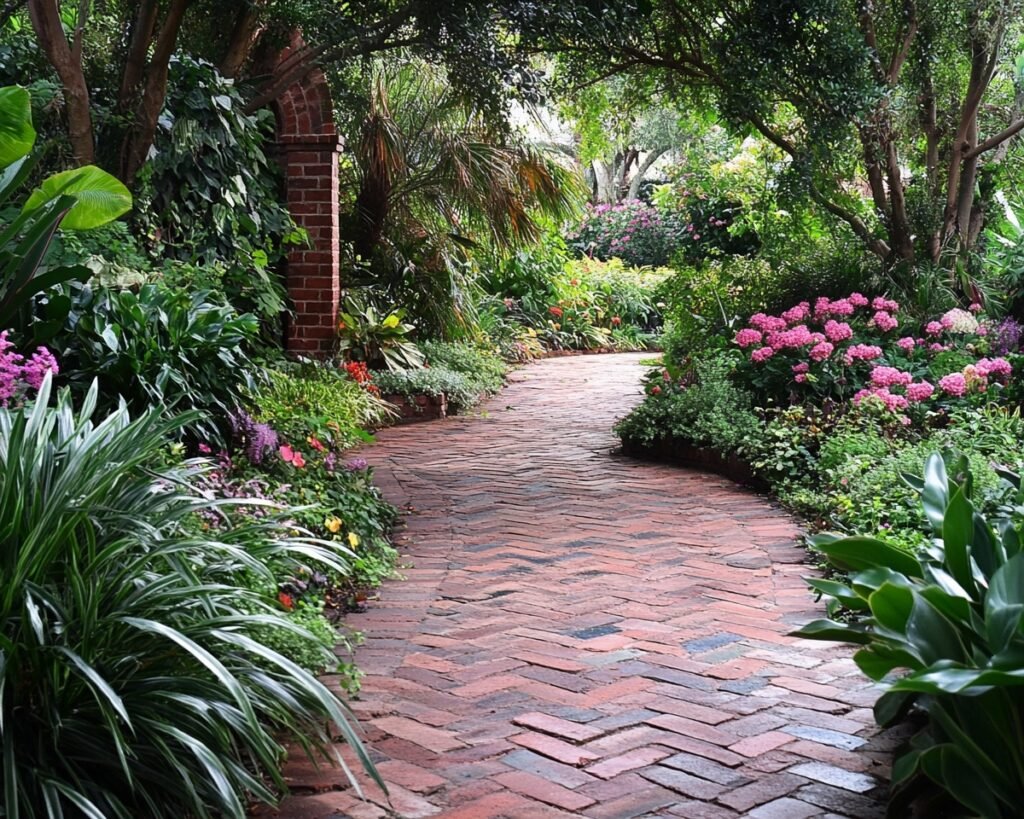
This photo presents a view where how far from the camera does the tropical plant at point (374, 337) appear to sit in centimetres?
1043

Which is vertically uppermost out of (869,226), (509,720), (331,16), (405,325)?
(331,16)

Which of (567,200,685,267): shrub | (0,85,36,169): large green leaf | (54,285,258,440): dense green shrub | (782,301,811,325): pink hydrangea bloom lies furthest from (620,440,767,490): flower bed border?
(567,200,685,267): shrub

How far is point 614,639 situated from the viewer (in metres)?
4.08

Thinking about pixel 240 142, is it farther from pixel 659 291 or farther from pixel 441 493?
pixel 659 291

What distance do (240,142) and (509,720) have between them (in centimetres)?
643

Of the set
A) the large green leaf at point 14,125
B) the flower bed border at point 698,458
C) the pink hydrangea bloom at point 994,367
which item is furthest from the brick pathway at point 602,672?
the large green leaf at point 14,125

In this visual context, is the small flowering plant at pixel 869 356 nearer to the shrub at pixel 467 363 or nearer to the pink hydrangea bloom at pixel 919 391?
the pink hydrangea bloom at pixel 919 391

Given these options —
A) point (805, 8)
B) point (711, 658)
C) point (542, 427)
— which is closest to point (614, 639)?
point (711, 658)

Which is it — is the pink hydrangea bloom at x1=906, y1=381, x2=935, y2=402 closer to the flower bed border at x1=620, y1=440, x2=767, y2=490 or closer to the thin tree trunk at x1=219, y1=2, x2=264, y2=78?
the flower bed border at x1=620, y1=440, x2=767, y2=490

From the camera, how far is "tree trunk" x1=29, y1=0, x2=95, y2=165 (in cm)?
599

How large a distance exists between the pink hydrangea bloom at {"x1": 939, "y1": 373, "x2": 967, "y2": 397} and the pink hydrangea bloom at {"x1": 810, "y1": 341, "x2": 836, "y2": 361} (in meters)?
0.83

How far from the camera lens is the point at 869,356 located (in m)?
7.49

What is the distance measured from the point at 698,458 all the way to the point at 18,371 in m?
5.30

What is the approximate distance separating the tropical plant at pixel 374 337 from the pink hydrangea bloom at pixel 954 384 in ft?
17.2
